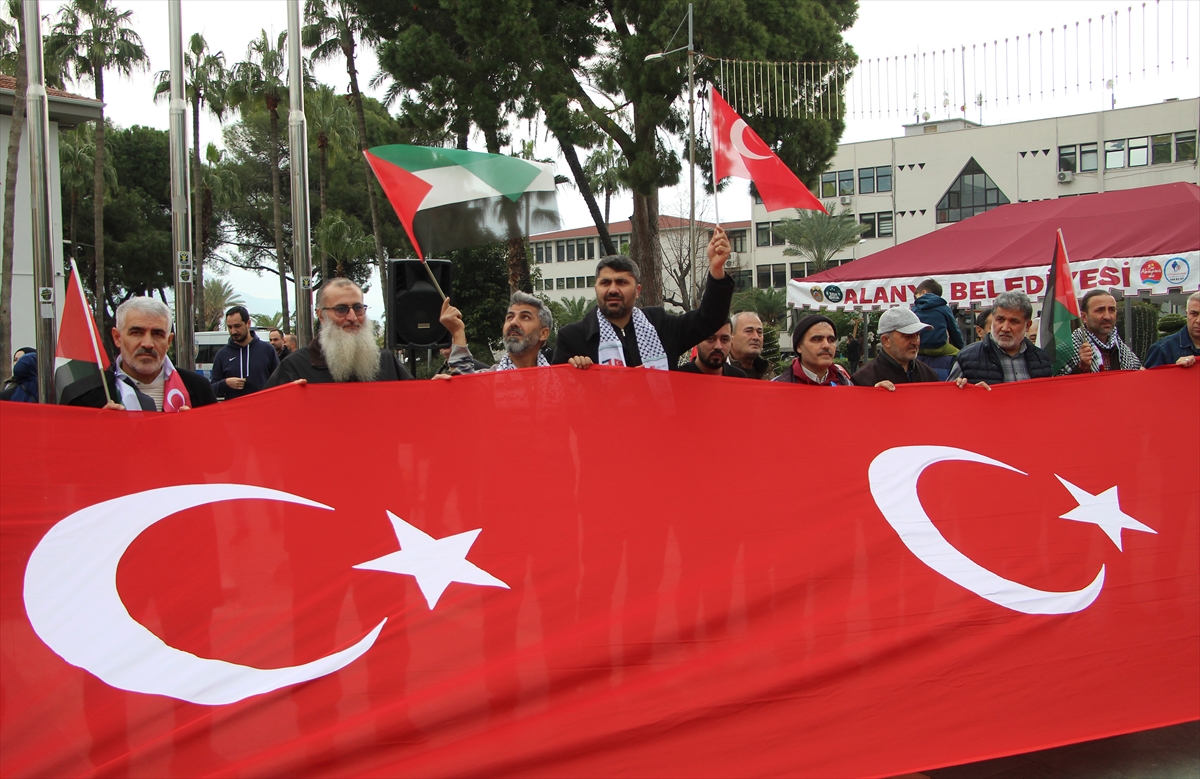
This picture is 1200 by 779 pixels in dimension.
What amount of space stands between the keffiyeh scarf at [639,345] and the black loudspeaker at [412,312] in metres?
2.57

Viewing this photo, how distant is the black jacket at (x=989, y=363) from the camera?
459cm

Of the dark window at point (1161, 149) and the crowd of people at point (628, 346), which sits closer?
the crowd of people at point (628, 346)

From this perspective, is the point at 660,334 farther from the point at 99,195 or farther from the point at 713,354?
the point at 99,195

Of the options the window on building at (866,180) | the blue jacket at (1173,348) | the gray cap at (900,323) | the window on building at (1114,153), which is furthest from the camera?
the window on building at (866,180)

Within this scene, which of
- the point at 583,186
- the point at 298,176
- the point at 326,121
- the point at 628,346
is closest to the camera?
the point at 628,346

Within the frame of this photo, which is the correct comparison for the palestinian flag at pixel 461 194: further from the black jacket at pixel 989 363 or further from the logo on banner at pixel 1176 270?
the logo on banner at pixel 1176 270

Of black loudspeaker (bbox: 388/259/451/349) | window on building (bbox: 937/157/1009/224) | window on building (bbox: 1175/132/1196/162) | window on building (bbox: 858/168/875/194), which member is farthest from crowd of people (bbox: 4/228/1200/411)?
window on building (bbox: 858/168/875/194)

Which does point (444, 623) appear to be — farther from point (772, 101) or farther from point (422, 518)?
point (772, 101)

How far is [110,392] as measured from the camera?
3725 mm

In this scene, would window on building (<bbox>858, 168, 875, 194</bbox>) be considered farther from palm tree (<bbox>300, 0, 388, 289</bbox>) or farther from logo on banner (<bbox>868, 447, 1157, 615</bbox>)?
logo on banner (<bbox>868, 447, 1157, 615</bbox>)

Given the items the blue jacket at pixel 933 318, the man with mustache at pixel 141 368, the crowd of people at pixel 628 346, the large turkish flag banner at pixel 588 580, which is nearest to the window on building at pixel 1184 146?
the blue jacket at pixel 933 318

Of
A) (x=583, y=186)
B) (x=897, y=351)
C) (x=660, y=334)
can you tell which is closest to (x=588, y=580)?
(x=660, y=334)

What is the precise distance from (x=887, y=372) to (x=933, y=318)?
2.97m

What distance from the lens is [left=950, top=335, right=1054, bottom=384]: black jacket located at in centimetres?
459
